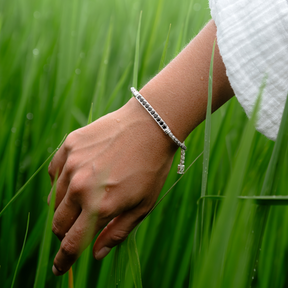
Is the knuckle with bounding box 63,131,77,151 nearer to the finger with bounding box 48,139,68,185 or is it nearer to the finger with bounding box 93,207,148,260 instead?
the finger with bounding box 48,139,68,185

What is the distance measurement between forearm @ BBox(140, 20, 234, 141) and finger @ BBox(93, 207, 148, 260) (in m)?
0.14

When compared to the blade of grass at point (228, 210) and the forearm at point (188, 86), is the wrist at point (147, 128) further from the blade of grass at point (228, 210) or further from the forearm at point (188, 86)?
the blade of grass at point (228, 210)

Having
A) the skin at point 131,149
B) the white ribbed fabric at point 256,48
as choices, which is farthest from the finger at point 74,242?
the white ribbed fabric at point 256,48

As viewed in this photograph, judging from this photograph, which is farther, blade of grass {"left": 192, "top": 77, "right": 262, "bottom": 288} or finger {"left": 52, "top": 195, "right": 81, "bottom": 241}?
finger {"left": 52, "top": 195, "right": 81, "bottom": 241}

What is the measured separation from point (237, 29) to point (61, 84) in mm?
487

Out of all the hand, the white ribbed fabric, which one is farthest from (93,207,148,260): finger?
the white ribbed fabric

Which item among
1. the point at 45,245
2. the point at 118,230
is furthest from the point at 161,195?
the point at 45,245

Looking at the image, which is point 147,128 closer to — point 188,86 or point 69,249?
point 188,86

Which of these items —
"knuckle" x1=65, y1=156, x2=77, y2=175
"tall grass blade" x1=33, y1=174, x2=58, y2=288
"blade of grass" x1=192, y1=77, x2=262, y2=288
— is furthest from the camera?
"knuckle" x1=65, y1=156, x2=77, y2=175

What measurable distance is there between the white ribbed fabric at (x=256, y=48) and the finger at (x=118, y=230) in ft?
0.74

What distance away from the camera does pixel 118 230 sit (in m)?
0.44

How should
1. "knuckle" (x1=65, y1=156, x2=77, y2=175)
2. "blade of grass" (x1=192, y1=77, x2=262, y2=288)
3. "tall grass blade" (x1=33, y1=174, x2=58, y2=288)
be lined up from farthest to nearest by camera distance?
"knuckle" (x1=65, y1=156, x2=77, y2=175) → "tall grass blade" (x1=33, y1=174, x2=58, y2=288) → "blade of grass" (x1=192, y1=77, x2=262, y2=288)

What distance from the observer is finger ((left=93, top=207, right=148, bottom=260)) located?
442 millimetres

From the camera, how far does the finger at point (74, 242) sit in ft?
1.34
